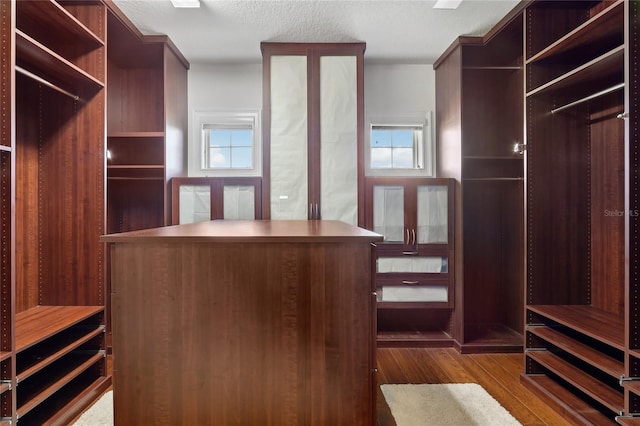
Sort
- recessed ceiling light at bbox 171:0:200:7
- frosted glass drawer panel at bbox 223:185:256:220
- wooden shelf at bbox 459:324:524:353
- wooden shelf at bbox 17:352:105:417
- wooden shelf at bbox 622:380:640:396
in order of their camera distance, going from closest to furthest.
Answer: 1. wooden shelf at bbox 622:380:640:396
2. wooden shelf at bbox 17:352:105:417
3. recessed ceiling light at bbox 171:0:200:7
4. wooden shelf at bbox 459:324:524:353
5. frosted glass drawer panel at bbox 223:185:256:220

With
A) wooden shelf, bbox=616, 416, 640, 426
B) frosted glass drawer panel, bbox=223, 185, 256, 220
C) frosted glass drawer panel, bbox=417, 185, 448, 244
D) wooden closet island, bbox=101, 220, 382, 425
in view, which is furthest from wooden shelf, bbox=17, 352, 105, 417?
wooden shelf, bbox=616, 416, 640, 426

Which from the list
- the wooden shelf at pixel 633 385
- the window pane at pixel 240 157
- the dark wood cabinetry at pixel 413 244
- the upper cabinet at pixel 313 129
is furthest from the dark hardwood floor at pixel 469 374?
the window pane at pixel 240 157

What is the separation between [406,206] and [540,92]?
1359 mm

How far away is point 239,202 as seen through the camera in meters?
3.62

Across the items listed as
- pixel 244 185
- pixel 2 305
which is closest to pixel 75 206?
pixel 2 305

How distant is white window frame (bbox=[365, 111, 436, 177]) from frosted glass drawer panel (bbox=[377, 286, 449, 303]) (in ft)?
3.97

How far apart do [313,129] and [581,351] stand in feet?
8.36

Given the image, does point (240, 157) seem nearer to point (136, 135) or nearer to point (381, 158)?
point (136, 135)

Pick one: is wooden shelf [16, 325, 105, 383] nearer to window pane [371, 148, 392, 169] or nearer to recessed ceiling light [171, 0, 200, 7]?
recessed ceiling light [171, 0, 200, 7]

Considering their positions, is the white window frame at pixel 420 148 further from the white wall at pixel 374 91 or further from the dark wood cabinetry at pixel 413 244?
the dark wood cabinetry at pixel 413 244

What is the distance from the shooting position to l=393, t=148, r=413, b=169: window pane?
4.19 metres

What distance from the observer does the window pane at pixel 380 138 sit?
4.18m

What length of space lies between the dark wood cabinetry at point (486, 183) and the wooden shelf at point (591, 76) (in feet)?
2.98

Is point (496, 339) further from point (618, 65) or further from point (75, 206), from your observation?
point (75, 206)
